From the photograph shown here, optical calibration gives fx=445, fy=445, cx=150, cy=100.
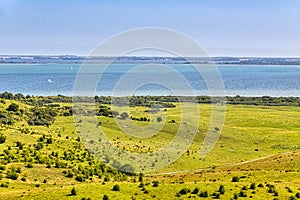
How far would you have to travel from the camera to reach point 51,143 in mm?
60688

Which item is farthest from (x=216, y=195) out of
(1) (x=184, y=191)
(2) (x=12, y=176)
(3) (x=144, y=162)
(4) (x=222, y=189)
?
(3) (x=144, y=162)

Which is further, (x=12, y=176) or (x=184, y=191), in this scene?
(x=12, y=176)

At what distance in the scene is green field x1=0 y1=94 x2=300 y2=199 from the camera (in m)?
35.9

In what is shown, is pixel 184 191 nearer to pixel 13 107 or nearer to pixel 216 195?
pixel 216 195

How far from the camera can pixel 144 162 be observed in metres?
59.9

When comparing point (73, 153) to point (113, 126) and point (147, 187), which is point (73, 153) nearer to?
point (147, 187)

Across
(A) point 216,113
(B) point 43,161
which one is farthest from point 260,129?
(B) point 43,161

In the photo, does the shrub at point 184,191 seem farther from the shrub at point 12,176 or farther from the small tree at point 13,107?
the small tree at point 13,107

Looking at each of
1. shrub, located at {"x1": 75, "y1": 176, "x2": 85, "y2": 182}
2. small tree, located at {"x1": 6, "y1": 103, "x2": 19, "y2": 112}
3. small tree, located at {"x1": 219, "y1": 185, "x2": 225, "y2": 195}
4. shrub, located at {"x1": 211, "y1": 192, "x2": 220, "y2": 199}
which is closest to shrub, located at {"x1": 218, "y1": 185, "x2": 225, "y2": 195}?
small tree, located at {"x1": 219, "y1": 185, "x2": 225, "y2": 195}

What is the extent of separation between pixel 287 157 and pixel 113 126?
1493 inches

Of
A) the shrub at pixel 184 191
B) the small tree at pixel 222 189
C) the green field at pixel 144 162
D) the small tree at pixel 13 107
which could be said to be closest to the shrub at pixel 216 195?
the green field at pixel 144 162

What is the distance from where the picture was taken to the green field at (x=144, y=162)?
35875 millimetres

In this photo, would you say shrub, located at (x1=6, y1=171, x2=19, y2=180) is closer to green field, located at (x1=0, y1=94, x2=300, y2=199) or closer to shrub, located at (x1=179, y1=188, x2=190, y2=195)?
green field, located at (x1=0, y1=94, x2=300, y2=199)

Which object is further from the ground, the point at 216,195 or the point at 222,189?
the point at 222,189
